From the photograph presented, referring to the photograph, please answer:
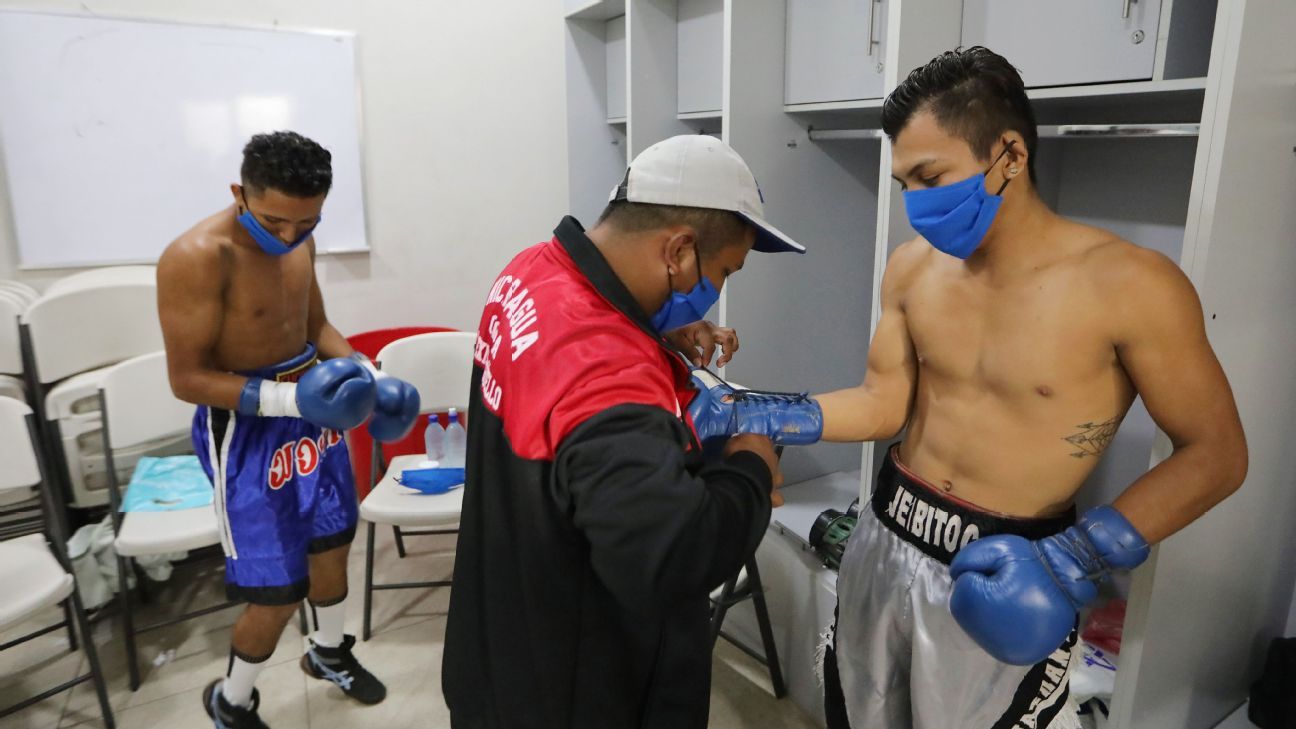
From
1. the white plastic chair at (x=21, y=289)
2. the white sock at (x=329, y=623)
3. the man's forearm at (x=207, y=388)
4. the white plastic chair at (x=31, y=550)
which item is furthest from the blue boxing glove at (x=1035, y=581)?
the white plastic chair at (x=21, y=289)

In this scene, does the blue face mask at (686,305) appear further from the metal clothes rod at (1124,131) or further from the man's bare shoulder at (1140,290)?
the metal clothes rod at (1124,131)

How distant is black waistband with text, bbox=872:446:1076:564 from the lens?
137 cm

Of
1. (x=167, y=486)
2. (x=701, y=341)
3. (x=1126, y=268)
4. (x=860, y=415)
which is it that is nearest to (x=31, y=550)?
(x=167, y=486)

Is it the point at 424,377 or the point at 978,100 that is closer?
the point at 978,100

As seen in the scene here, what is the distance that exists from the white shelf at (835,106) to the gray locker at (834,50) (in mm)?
12

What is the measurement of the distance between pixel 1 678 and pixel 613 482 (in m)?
2.67

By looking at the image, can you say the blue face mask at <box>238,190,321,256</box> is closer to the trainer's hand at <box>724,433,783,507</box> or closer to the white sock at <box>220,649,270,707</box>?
the white sock at <box>220,649,270,707</box>

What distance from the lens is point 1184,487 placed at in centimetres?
122

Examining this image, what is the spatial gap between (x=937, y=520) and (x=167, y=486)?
2.41 metres

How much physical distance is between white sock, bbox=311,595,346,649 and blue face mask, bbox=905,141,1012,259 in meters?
1.92

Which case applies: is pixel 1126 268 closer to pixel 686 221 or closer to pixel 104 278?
pixel 686 221

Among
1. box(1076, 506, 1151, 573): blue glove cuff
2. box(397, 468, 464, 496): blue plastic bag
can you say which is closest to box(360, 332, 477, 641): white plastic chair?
box(397, 468, 464, 496): blue plastic bag

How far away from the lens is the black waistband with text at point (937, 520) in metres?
1.37

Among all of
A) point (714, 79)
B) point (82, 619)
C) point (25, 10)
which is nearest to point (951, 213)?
point (714, 79)
